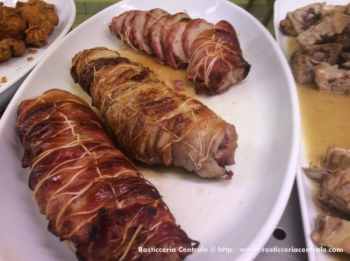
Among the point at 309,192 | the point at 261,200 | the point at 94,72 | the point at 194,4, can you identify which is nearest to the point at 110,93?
the point at 94,72

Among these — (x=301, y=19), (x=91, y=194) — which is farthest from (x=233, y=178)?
(x=301, y=19)

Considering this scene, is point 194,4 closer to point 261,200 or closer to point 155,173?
point 155,173

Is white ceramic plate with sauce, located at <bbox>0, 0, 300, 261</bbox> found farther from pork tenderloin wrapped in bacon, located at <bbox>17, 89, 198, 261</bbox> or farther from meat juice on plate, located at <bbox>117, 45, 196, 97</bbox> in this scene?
pork tenderloin wrapped in bacon, located at <bbox>17, 89, 198, 261</bbox>

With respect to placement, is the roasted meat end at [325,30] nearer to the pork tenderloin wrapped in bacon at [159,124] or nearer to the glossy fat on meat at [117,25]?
the pork tenderloin wrapped in bacon at [159,124]

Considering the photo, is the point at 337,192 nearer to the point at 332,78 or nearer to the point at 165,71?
the point at 332,78

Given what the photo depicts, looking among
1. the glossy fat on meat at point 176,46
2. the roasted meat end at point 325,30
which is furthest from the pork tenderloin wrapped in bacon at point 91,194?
the roasted meat end at point 325,30
